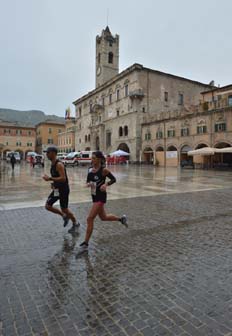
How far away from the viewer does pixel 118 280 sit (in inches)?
126

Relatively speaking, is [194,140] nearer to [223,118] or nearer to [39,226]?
[223,118]

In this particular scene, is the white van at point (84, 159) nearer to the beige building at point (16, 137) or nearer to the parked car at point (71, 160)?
the parked car at point (71, 160)

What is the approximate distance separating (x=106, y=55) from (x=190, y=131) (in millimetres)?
36415

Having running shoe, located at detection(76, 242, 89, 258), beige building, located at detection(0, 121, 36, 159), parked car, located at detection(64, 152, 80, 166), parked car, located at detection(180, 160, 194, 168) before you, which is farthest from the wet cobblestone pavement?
beige building, located at detection(0, 121, 36, 159)

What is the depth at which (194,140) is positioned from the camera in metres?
34.8

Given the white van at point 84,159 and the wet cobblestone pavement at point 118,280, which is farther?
the white van at point 84,159

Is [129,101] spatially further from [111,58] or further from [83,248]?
[83,248]

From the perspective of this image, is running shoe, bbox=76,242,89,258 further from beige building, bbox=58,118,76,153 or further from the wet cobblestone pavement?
beige building, bbox=58,118,76,153

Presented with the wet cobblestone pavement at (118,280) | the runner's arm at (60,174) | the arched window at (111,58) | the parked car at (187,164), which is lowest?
the wet cobblestone pavement at (118,280)

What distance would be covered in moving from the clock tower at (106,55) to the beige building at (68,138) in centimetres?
1837

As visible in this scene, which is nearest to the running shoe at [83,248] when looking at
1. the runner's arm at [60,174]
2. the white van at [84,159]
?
the runner's arm at [60,174]

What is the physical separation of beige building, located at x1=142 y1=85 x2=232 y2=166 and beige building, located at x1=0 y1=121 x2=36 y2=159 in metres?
56.8

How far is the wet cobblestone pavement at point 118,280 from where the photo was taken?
2.37m

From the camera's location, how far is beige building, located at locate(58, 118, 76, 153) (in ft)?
243
